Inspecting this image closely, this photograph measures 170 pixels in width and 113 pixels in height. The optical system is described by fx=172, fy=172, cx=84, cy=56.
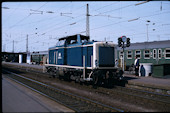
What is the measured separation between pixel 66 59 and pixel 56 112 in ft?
31.6

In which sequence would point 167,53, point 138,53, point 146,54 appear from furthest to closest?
point 138,53 → point 146,54 → point 167,53

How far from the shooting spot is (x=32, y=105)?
730 cm

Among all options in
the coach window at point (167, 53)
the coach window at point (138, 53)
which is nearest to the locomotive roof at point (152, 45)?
the coach window at point (167, 53)

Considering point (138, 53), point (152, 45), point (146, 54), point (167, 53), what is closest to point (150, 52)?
point (146, 54)

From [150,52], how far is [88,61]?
33.9ft

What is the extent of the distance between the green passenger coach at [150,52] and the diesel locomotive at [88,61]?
7.96 m

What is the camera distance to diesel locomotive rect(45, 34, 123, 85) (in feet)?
40.6

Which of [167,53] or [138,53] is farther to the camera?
[138,53]

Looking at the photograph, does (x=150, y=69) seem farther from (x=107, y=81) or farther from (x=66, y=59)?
(x=66, y=59)

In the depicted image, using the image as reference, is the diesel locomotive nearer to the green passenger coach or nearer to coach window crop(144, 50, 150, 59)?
the green passenger coach

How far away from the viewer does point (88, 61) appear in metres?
13.1

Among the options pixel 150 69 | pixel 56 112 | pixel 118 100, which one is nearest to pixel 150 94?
pixel 118 100

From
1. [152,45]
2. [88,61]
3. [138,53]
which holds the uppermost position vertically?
[152,45]

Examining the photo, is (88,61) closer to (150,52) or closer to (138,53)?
(150,52)
